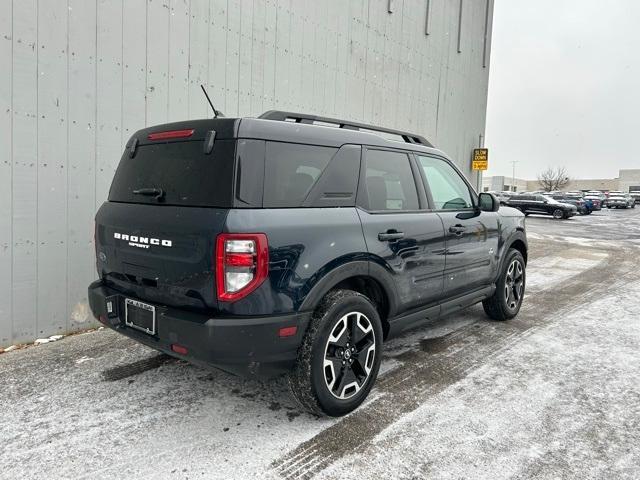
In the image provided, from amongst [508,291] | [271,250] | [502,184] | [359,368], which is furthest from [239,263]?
[502,184]

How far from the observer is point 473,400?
3.35 meters

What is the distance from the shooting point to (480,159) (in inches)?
484

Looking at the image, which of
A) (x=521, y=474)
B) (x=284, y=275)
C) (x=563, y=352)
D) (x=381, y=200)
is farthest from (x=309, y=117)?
(x=563, y=352)

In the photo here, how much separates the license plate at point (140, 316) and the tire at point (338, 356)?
887 millimetres

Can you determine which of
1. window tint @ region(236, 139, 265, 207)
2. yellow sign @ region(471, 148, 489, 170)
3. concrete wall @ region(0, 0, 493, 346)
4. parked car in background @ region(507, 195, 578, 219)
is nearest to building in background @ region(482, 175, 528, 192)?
parked car in background @ region(507, 195, 578, 219)

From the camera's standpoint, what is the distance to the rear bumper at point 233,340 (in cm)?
254

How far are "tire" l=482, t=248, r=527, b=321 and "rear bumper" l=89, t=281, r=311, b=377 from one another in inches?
121

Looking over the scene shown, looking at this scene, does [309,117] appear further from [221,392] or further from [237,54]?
[237,54]

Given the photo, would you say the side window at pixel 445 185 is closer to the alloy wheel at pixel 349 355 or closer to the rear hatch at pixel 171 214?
the alloy wheel at pixel 349 355

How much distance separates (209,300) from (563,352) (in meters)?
3.42

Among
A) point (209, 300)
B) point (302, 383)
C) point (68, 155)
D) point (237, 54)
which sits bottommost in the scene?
point (302, 383)

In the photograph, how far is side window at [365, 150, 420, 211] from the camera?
11.3 ft

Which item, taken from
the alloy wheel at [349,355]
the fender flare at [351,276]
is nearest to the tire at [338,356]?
the alloy wheel at [349,355]

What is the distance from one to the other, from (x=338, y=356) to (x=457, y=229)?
68.1 inches
